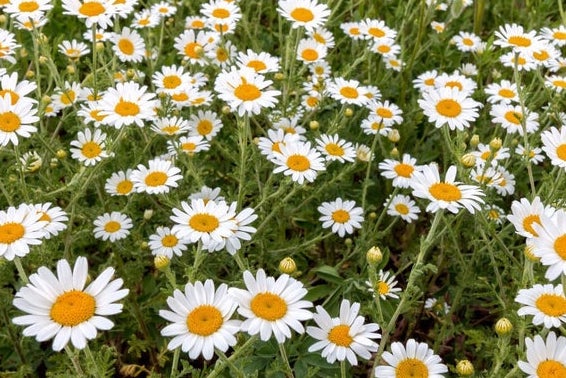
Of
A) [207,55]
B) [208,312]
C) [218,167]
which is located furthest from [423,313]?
[207,55]

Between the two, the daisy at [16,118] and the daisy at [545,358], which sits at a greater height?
the daisy at [16,118]

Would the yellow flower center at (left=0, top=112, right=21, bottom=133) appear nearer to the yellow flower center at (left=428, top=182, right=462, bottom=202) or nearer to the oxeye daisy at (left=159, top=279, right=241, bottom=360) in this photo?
the oxeye daisy at (left=159, top=279, right=241, bottom=360)

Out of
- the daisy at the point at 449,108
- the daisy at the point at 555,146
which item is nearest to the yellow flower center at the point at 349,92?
the daisy at the point at 449,108

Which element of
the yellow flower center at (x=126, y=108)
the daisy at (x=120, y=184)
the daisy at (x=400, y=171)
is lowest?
the daisy at (x=120, y=184)

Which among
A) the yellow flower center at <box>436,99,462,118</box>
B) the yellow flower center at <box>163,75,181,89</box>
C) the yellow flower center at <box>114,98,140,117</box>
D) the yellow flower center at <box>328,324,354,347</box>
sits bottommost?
the yellow flower center at <box>328,324,354,347</box>

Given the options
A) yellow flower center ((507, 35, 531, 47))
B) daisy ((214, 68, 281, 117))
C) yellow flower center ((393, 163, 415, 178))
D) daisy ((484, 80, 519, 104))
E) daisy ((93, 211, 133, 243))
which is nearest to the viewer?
daisy ((214, 68, 281, 117))

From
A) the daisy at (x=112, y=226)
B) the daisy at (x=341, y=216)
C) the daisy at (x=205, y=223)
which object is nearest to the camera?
the daisy at (x=205, y=223)

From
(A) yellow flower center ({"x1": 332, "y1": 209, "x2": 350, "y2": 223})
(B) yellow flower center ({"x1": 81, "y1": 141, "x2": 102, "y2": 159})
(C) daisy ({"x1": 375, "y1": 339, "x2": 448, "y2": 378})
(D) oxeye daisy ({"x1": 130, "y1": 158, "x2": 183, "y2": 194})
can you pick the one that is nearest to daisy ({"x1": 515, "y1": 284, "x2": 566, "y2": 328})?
(C) daisy ({"x1": 375, "y1": 339, "x2": 448, "y2": 378})

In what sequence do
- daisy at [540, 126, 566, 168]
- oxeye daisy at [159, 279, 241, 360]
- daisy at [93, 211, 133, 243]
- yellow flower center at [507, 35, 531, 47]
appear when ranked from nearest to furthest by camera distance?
oxeye daisy at [159, 279, 241, 360], daisy at [540, 126, 566, 168], daisy at [93, 211, 133, 243], yellow flower center at [507, 35, 531, 47]

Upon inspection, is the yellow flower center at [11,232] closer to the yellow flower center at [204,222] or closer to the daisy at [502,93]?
the yellow flower center at [204,222]
